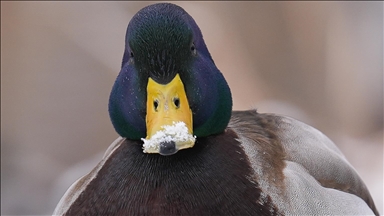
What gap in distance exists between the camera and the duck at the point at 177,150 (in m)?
1.31

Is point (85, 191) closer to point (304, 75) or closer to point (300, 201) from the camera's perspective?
point (300, 201)

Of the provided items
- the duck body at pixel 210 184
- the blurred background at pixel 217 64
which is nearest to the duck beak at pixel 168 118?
the duck body at pixel 210 184

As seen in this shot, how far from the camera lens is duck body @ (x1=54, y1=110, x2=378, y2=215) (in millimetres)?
1403

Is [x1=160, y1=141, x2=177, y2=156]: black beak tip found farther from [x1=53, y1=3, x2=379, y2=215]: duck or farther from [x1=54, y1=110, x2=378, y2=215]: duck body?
[x1=54, y1=110, x2=378, y2=215]: duck body

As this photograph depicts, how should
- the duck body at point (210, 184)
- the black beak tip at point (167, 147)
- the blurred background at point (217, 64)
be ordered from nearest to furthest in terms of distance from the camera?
1. the black beak tip at point (167, 147)
2. the duck body at point (210, 184)
3. the blurred background at point (217, 64)

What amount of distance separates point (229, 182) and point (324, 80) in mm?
3286

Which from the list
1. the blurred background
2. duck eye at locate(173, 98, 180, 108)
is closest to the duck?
duck eye at locate(173, 98, 180, 108)

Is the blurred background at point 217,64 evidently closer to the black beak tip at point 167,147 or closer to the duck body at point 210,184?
the duck body at point 210,184

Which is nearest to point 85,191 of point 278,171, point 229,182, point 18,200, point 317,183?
point 229,182

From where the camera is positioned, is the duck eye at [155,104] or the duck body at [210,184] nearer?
the duck eye at [155,104]

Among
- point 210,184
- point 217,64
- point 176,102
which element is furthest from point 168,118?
point 217,64

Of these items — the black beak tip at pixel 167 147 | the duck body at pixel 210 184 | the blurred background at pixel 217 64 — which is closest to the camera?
the black beak tip at pixel 167 147

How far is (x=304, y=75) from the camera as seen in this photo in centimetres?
459

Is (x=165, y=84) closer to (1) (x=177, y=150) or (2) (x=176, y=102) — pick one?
(2) (x=176, y=102)
